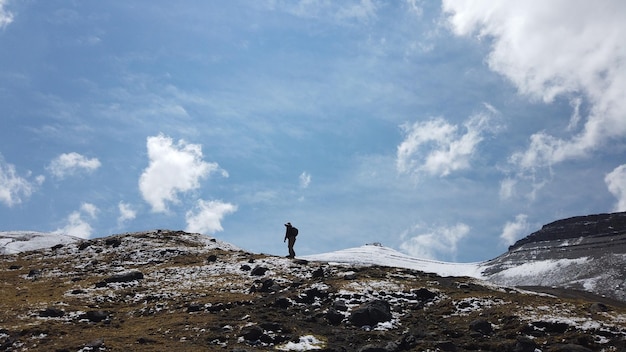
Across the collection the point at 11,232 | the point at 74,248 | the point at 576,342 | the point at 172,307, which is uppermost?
the point at 11,232

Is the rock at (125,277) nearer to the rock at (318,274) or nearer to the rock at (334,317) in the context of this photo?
the rock at (318,274)

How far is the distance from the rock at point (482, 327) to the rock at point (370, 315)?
589cm

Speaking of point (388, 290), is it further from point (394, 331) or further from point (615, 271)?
point (615, 271)

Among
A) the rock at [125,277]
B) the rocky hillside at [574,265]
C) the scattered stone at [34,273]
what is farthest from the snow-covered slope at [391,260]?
the rock at [125,277]

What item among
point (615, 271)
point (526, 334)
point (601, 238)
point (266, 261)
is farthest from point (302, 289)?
point (601, 238)

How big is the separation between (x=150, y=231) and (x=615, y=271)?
390 ft

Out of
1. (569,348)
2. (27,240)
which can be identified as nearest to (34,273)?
(27,240)

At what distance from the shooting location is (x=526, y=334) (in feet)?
104

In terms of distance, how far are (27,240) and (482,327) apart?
85165mm

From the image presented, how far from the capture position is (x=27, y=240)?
92.8 m

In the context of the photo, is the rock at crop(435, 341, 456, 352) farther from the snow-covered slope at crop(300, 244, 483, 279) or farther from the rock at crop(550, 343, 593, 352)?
the snow-covered slope at crop(300, 244, 483, 279)

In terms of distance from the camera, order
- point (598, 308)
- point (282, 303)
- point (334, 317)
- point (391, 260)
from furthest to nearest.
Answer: point (391, 260) → point (282, 303) → point (334, 317) → point (598, 308)

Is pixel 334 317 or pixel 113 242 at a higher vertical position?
pixel 113 242

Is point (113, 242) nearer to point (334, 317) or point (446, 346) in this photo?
point (334, 317)
